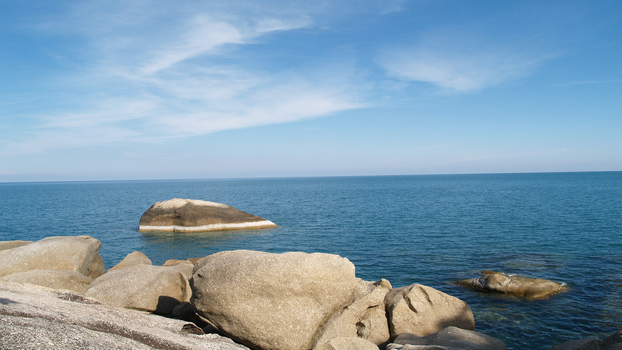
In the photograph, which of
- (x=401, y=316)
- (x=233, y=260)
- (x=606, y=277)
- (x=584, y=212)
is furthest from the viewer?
(x=584, y=212)

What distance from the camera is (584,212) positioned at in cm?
4884

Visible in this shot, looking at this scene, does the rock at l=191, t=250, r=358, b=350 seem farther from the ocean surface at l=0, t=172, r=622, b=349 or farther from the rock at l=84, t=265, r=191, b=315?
the ocean surface at l=0, t=172, r=622, b=349

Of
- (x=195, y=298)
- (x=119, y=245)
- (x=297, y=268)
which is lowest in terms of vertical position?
(x=119, y=245)

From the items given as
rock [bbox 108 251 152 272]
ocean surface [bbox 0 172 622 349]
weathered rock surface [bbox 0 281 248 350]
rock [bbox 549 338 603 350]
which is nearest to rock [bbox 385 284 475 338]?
ocean surface [bbox 0 172 622 349]

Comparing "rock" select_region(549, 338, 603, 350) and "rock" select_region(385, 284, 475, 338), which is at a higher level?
"rock" select_region(549, 338, 603, 350)

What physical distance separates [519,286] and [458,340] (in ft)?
35.2

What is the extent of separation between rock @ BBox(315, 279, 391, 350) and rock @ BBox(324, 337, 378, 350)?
20.9 inches

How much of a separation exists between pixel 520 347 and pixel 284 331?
8957 millimetres

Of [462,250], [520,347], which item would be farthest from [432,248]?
[520,347]

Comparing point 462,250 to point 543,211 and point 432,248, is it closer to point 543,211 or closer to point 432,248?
point 432,248

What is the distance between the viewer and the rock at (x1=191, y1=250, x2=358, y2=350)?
10453 millimetres

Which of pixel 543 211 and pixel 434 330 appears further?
pixel 543 211

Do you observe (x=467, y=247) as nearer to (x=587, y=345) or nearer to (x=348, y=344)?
(x=587, y=345)

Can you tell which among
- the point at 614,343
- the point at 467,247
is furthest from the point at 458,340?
the point at 467,247
